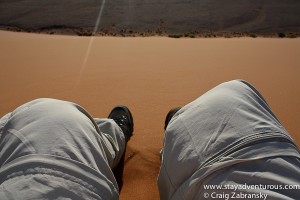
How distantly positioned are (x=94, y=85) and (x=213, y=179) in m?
2.64

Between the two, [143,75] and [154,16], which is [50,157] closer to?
[143,75]

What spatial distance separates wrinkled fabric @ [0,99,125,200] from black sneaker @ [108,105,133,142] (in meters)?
1.08

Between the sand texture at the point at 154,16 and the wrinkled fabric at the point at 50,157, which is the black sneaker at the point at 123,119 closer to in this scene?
the wrinkled fabric at the point at 50,157

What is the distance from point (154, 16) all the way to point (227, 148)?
6277 millimetres

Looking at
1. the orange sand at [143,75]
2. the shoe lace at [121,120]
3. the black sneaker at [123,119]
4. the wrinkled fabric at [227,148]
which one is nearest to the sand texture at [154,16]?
the orange sand at [143,75]

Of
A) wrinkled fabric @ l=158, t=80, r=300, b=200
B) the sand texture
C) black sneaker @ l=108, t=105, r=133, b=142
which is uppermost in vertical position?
the sand texture

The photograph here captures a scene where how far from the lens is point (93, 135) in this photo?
1.43 m

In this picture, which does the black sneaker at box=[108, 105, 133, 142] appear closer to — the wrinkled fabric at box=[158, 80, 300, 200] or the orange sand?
the orange sand

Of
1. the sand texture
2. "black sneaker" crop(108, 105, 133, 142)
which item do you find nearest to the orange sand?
"black sneaker" crop(108, 105, 133, 142)

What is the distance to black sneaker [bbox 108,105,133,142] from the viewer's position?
2.56m

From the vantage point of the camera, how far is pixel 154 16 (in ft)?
23.2

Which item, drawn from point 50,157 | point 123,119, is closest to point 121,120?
point 123,119

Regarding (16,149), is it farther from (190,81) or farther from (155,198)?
(190,81)

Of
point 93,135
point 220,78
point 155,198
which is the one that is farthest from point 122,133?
point 220,78
